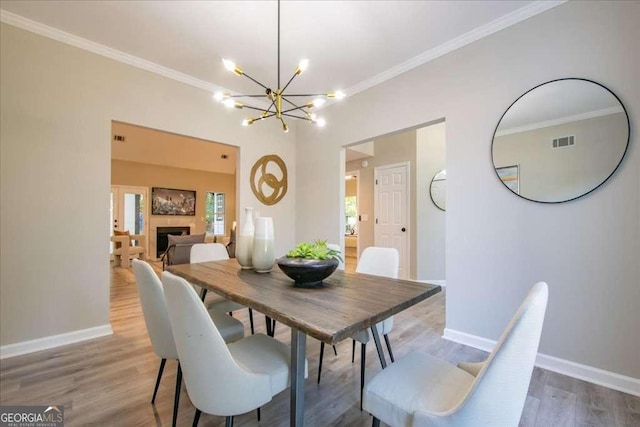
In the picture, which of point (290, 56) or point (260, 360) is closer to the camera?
point (260, 360)

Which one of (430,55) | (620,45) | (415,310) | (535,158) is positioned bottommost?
(415,310)

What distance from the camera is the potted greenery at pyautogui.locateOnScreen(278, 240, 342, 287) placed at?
4.66 feet

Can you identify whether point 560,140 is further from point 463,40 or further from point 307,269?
point 307,269

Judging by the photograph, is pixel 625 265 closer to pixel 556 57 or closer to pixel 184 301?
pixel 556 57

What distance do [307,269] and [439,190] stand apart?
405cm

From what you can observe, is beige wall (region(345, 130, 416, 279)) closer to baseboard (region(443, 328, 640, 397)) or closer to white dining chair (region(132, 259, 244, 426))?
baseboard (region(443, 328, 640, 397))

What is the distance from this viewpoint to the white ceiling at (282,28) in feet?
6.94

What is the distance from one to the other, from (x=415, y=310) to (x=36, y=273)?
12.6 ft

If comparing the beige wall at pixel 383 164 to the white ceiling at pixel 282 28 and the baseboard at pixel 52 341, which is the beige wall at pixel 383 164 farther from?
the baseboard at pixel 52 341

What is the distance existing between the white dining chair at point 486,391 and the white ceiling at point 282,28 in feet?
7.66

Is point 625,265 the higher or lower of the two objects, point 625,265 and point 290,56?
the lower

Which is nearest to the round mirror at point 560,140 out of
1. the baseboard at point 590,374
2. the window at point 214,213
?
the baseboard at point 590,374

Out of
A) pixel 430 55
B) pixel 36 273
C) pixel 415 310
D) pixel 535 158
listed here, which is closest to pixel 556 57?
pixel 535 158

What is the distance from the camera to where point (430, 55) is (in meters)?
2.69
